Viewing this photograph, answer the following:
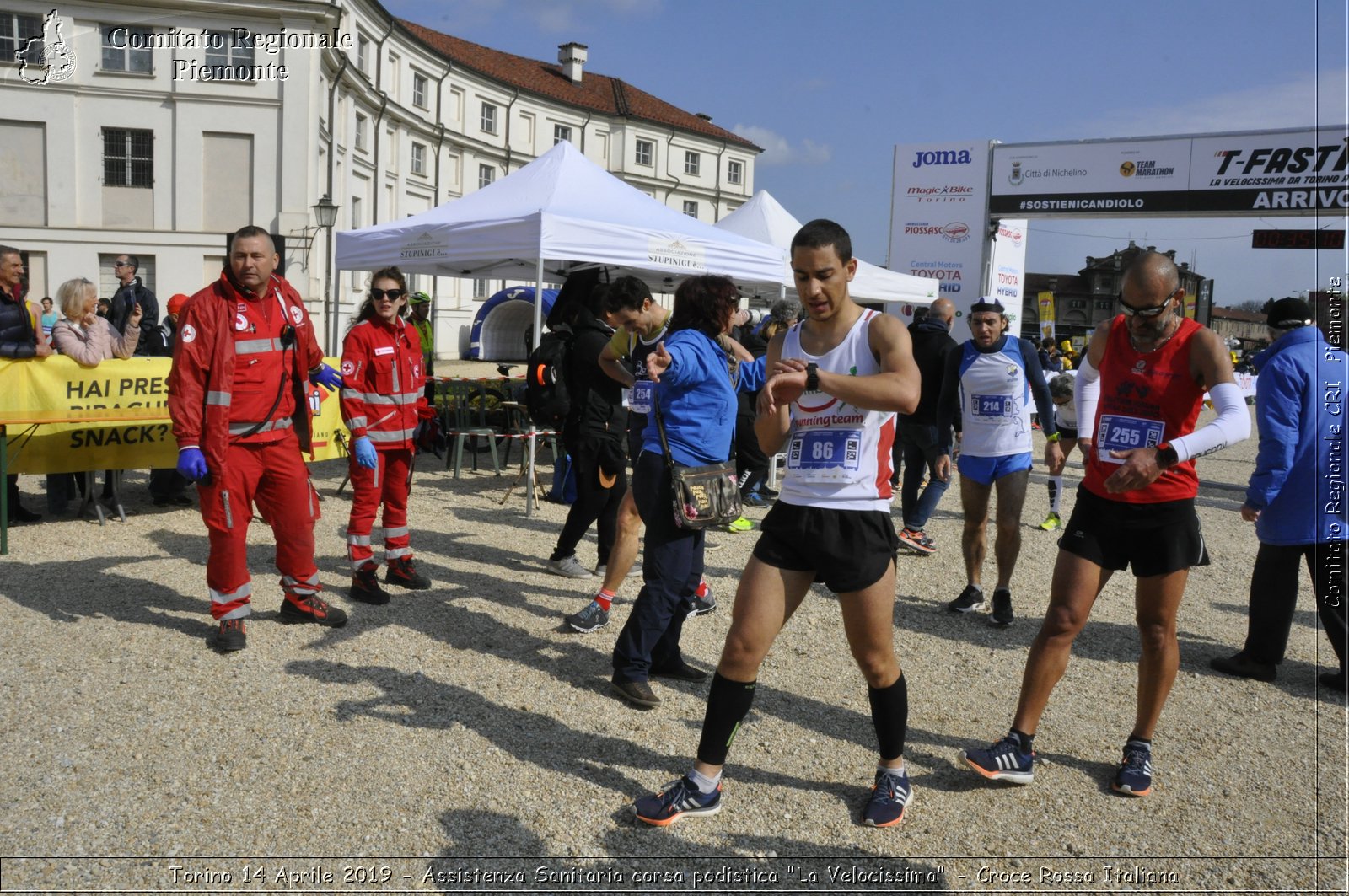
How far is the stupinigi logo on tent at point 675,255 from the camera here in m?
9.66

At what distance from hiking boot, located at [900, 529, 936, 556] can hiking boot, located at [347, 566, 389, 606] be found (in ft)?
13.2

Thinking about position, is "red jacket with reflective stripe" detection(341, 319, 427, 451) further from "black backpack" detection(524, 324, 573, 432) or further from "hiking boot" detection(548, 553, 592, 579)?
"hiking boot" detection(548, 553, 592, 579)

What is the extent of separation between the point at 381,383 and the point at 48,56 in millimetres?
29131

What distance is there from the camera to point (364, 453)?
5.39 metres

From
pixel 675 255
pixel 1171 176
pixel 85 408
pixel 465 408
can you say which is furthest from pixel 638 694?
pixel 1171 176

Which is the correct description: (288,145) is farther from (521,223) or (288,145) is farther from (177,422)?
(177,422)

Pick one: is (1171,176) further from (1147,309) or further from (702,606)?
(1147,309)

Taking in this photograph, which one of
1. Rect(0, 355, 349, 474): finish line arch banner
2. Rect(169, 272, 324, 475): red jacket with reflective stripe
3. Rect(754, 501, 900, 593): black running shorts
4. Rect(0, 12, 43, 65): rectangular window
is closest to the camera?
Rect(754, 501, 900, 593): black running shorts

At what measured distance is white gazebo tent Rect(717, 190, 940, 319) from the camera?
14.2 metres

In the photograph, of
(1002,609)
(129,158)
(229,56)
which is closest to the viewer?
(1002,609)

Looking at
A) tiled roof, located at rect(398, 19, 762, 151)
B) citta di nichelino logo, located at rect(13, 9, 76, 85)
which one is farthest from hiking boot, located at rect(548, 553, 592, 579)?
tiled roof, located at rect(398, 19, 762, 151)

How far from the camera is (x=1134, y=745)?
12.1 feet

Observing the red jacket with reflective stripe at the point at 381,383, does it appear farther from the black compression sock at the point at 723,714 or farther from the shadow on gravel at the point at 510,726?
the black compression sock at the point at 723,714

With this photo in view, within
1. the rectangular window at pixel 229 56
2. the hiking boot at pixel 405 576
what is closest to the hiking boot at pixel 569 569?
the hiking boot at pixel 405 576
